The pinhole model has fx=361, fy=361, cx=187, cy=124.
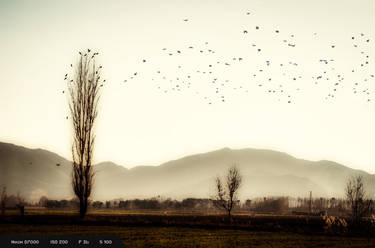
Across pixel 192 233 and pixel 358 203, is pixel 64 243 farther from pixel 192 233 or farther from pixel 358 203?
→ pixel 358 203

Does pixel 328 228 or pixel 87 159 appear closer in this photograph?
pixel 328 228

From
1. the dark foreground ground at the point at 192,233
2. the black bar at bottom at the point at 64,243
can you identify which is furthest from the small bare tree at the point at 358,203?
the black bar at bottom at the point at 64,243

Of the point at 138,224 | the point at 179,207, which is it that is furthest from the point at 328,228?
the point at 179,207

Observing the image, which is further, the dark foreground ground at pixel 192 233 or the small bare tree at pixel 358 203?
the small bare tree at pixel 358 203

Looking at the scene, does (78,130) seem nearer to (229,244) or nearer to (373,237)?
(229,244)

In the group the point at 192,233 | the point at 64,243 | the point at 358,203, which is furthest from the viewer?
the point at 358,203

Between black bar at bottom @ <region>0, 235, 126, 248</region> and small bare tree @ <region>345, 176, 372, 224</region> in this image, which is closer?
black bar at bottom @ <region>0, 235, 126, 248</region>

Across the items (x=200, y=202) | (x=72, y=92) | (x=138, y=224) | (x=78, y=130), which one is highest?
(x=72, y=92)

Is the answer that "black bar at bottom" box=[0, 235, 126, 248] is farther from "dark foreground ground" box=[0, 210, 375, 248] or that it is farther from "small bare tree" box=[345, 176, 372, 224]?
"small bare tree" box=[345, 176, 372, 224]

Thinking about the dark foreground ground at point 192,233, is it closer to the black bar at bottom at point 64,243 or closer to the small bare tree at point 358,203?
the black bar at bottom at point 64,243

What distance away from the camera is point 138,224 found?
32562mm

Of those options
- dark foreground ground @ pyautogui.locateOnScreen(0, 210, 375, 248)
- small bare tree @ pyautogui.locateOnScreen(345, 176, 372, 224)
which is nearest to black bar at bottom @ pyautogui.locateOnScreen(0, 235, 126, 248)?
dark foreground ground @ pyautogui.locateOnScreen(0, 210, 375, 248)

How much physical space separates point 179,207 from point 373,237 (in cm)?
7934

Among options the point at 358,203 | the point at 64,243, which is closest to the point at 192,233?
the point at 64,243
